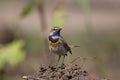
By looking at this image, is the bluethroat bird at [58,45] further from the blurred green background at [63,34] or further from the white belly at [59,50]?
the blurred green background at [63,34]

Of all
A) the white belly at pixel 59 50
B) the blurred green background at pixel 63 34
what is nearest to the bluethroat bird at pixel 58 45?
the white belly at pixel 59 50

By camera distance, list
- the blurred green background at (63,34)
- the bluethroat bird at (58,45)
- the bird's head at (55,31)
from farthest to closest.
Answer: the blurred green background at (63,34) < the bluethroat bird at (58,45) < the bird's head at (55,31)

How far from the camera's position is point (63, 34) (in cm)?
1689

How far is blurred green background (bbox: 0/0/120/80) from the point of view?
934cm

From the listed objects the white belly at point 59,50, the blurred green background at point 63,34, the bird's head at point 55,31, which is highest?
the bird's head at point 55,31

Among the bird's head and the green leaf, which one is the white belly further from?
the green leaf

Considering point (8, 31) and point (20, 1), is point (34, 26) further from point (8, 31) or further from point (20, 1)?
point (8, 31)

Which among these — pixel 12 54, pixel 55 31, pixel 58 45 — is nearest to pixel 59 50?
pixel 58 45

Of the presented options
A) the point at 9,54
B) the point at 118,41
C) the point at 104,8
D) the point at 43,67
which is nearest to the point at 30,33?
the point at 118,41

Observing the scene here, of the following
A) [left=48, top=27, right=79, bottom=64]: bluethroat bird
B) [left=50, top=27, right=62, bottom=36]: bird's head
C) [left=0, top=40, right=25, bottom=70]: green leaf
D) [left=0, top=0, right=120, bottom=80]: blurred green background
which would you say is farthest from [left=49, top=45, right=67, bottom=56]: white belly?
[left=0, top=40, right=25, bottom=70]: green leaf

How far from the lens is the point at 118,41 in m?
14.8

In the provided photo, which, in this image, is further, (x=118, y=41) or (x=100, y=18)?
(x=100, y=18)

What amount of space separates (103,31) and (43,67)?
38.3 feet

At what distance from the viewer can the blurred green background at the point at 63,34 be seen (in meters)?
9.34
